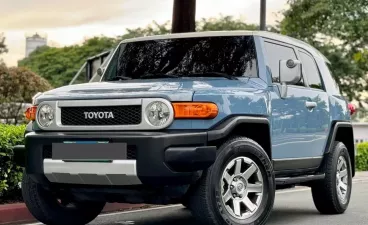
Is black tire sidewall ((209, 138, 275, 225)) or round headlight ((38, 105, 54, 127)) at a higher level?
round headlight ((38, 105, 54, 127))

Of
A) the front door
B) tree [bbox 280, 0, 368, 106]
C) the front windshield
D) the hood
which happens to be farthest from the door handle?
tree [bbox 280, 0, 368, 106]

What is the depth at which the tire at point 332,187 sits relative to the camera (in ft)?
27.4

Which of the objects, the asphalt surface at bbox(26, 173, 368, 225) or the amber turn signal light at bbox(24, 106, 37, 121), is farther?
the asphalt surface at bbox(26, 173, 368, 225)

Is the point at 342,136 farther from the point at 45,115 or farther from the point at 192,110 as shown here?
the point at 45,115

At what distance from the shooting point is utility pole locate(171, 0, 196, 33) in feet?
46.0

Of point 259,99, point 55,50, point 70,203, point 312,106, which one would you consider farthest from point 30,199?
point 55,50

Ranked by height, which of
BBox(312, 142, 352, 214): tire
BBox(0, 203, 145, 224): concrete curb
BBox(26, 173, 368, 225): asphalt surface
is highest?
BBox(312, 142, 352, 214): tire

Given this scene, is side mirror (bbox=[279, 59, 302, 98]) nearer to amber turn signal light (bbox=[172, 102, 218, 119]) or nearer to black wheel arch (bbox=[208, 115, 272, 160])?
black wheel arch (bbox=[208, 115, 272, 160])

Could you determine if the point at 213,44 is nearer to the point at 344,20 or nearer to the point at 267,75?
the point at 267,75

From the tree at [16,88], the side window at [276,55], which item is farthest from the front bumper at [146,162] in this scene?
the tree at [16,88]

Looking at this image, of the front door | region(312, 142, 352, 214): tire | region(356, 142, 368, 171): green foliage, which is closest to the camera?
the front door

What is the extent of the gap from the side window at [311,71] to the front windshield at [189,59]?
4.12ft

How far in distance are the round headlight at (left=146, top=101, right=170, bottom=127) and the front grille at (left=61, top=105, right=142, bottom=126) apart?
0.36 feet

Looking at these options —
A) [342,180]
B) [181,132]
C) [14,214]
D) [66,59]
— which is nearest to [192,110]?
[181,132]
